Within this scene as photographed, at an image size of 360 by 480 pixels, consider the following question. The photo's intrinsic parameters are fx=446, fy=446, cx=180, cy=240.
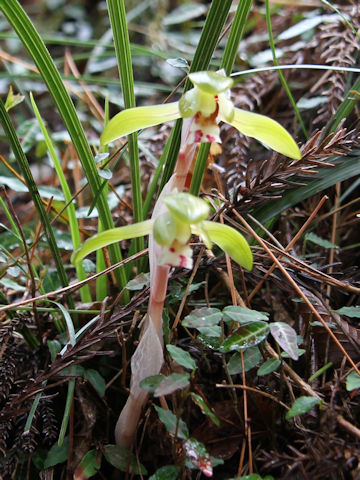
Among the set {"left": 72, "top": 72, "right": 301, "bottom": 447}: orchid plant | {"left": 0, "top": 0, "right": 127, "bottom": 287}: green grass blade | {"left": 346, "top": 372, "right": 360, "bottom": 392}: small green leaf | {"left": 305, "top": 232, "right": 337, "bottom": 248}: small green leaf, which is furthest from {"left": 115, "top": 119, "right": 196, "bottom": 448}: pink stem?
{"left": 305, "top": 232, "right": 337, "bottom": 248}: small green leaf

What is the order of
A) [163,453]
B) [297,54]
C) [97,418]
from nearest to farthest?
[163,453], [97,418], [297,54]

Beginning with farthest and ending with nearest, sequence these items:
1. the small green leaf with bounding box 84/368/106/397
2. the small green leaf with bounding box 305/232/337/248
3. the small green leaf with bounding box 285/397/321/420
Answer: the small green leaf with bounding box 305/232/337/248 → the small green leaf with bounding box 84/368/106/397 → the small green leaf with bounding box 285/397/321/420

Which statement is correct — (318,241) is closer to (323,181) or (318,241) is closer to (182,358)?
(323,181)

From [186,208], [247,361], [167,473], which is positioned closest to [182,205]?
[186,208]

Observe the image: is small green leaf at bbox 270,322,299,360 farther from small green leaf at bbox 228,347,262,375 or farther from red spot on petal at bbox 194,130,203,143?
red spot on petal at bbox 194,130,203,143

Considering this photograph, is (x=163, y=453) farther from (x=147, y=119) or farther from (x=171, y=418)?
(x=147, y=119)

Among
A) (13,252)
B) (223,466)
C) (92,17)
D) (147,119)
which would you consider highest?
(92,17)

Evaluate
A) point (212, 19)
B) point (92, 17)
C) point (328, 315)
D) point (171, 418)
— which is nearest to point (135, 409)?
point (171, 418)
